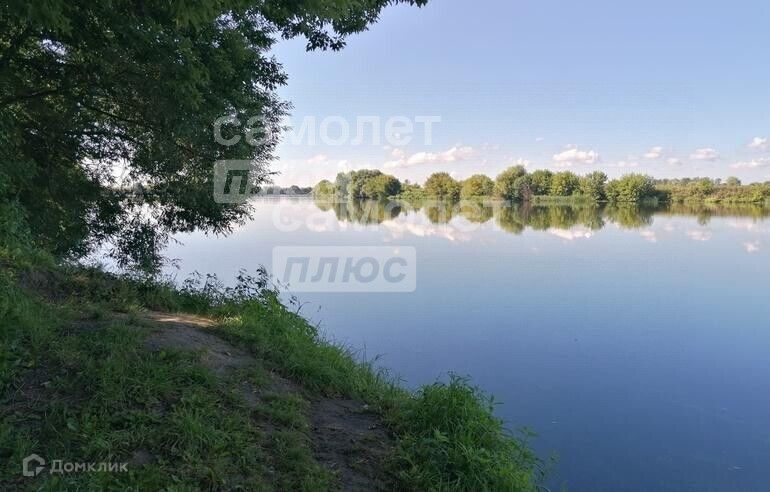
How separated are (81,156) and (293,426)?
768 centimetres

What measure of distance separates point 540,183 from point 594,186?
27.4 feet

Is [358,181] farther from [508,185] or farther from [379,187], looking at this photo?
[508,185]

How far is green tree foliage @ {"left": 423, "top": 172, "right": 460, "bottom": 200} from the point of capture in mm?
83062

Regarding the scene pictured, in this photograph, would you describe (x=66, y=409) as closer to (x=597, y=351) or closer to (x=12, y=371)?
(x=12, y=371)

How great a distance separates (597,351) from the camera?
8.01 m

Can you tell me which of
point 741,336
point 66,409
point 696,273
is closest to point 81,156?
point 66,409

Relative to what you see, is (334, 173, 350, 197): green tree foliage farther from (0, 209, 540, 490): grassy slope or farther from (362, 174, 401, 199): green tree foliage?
(0, 209, 540, 490): grassy slope

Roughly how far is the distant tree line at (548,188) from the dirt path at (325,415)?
170 ft
